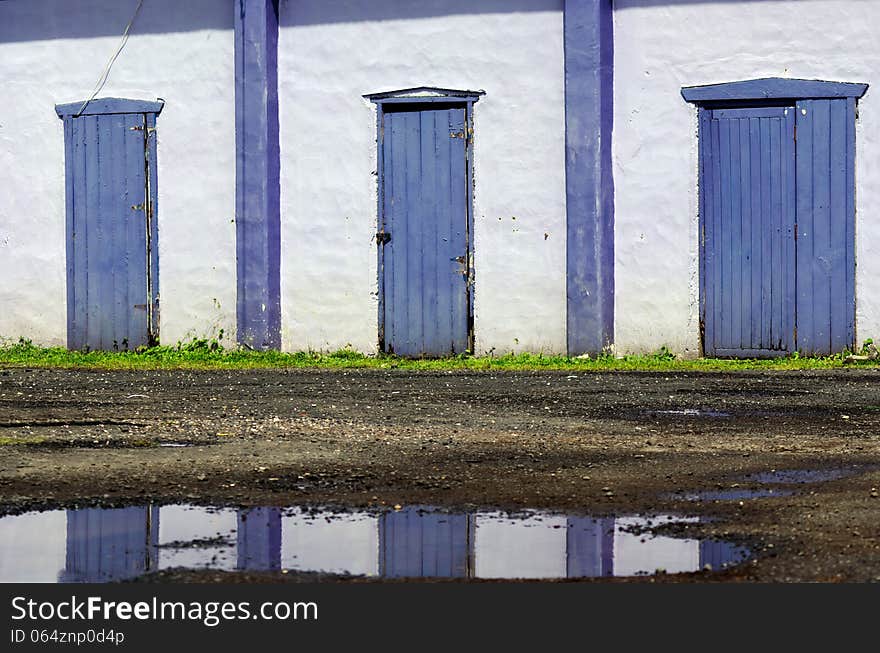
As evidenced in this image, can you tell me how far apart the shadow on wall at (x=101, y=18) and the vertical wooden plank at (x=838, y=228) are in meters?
5.87

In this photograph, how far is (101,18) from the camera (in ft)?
46.3

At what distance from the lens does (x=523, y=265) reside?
13.1m

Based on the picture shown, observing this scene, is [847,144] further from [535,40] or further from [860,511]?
[860,511]

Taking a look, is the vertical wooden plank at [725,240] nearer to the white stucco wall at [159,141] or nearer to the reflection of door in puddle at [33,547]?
the white stucco wall at [159,141]

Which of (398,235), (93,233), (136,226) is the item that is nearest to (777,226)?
(398,235)

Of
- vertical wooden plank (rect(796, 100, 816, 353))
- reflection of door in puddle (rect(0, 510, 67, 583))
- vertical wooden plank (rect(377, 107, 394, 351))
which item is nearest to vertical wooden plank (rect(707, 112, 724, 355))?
vertical wooden plank (rect(796, 100, 816, 353))

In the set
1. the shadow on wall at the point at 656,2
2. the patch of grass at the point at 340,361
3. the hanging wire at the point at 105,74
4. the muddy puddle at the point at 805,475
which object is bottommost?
the muddy puddle at the point at 805,475

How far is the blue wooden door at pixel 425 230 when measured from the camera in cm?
1317

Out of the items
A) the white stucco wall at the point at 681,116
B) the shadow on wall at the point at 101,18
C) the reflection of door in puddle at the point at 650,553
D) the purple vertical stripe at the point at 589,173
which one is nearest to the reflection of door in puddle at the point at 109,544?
the reflection of door in puddle at the point at 650,553

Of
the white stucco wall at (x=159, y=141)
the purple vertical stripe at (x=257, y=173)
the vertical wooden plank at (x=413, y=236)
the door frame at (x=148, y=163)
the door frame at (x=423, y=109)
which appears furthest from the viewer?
the door frame at (x=148, y=163)

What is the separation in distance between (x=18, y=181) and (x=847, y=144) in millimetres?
8238

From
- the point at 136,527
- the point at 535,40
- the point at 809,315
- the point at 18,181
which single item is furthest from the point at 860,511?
the point at 18,181

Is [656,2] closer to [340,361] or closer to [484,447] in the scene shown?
[340,361]

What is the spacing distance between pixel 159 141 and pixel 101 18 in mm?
1439
